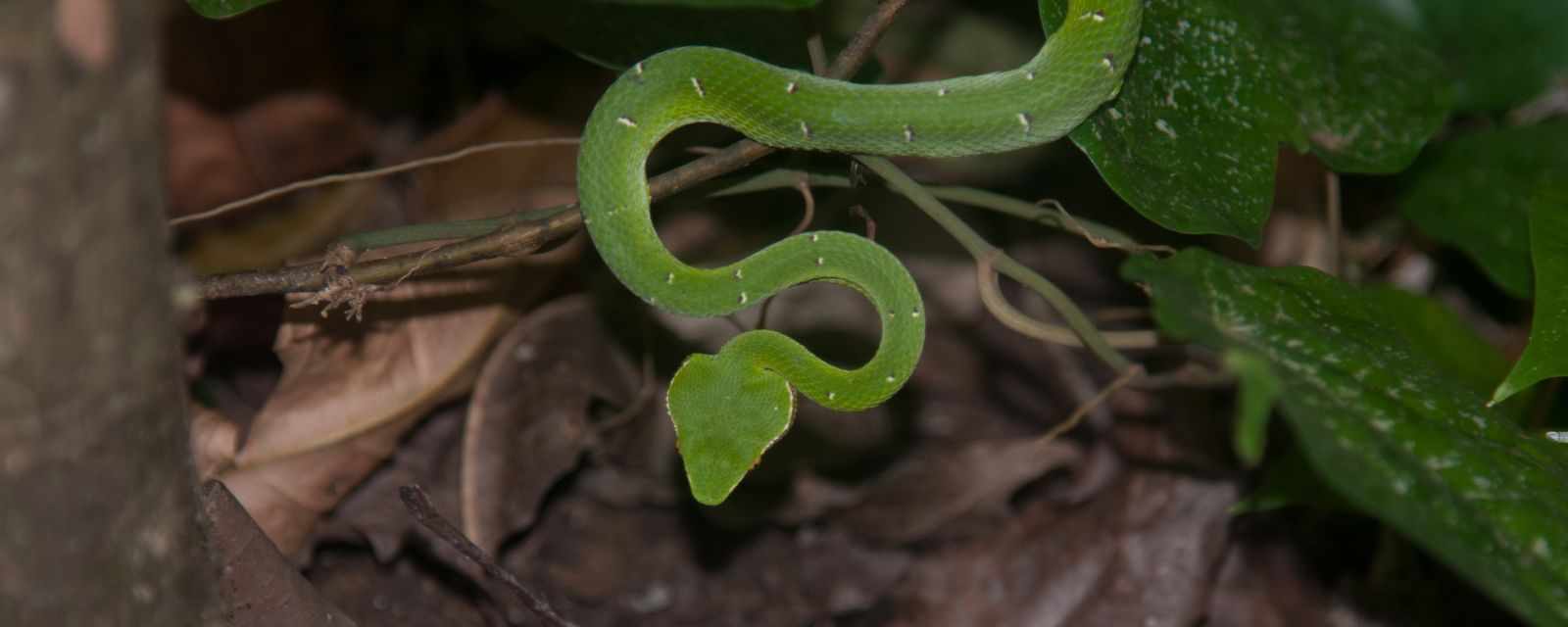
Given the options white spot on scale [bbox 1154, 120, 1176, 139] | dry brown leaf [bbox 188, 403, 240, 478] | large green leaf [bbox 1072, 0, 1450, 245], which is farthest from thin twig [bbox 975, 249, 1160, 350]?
dry brown leaf [bbox 188, 403, 240, 478]

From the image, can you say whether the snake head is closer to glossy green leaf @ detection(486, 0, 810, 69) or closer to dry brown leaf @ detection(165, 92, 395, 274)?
glossy green leaf @ detection(486, 0, 810, 69)

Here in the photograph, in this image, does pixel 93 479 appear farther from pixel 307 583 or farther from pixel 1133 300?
pixel 1133 300

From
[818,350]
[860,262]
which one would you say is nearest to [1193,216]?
[860,262]

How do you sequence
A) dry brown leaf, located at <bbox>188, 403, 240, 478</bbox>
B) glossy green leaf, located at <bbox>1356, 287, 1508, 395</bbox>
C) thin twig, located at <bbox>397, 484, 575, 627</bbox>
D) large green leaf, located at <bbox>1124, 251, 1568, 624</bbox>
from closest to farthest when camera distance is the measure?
large green leaf, located at <bbox>1124, 251, 1568, 624</bbox> < thin twig, located at <bbox>397, 484, 575, 627</bbox> < dry brown leaf, located at <bbox>188, 403, 240, 478</bbox> < glossy green leaf, located at <bbox>1356, 287, 1508, 395</bbox>

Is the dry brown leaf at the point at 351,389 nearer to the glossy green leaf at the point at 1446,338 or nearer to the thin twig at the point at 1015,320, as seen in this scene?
the thin twig at the point at 1015,320

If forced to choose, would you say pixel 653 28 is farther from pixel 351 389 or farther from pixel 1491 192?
pixel 1491 192

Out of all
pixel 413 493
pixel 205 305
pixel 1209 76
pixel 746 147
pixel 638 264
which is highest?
pixel 1209 76
